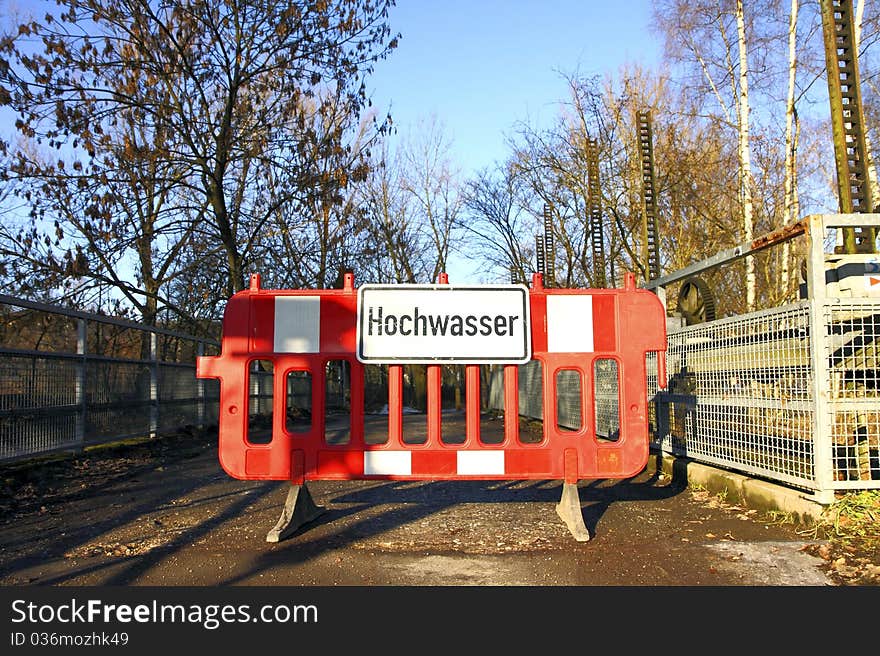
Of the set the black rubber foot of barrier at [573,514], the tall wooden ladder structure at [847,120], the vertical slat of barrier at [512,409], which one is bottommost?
the black rubber foot of barrier at [573,514]

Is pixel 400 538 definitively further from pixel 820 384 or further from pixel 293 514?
pixel 820 384

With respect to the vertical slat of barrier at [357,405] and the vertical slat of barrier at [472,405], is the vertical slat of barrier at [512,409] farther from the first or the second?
the vertical slat of barrier at [357,405]

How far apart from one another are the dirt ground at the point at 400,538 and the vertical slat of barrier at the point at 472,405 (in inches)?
27.3

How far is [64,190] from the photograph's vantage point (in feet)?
54.9

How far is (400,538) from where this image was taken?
16.9 ft

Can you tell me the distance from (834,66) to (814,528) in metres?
5.91

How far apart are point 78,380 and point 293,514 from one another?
17.6ft

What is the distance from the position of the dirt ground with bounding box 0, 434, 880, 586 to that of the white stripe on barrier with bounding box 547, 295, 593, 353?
132cm

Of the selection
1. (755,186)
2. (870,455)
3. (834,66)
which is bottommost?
(870,455)

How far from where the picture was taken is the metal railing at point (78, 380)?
7.69m

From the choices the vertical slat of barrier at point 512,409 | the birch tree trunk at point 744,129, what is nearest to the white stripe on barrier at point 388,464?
the vertical slat of barrier at point 512,409

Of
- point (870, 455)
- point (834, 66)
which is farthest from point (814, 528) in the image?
point (834, 66)
